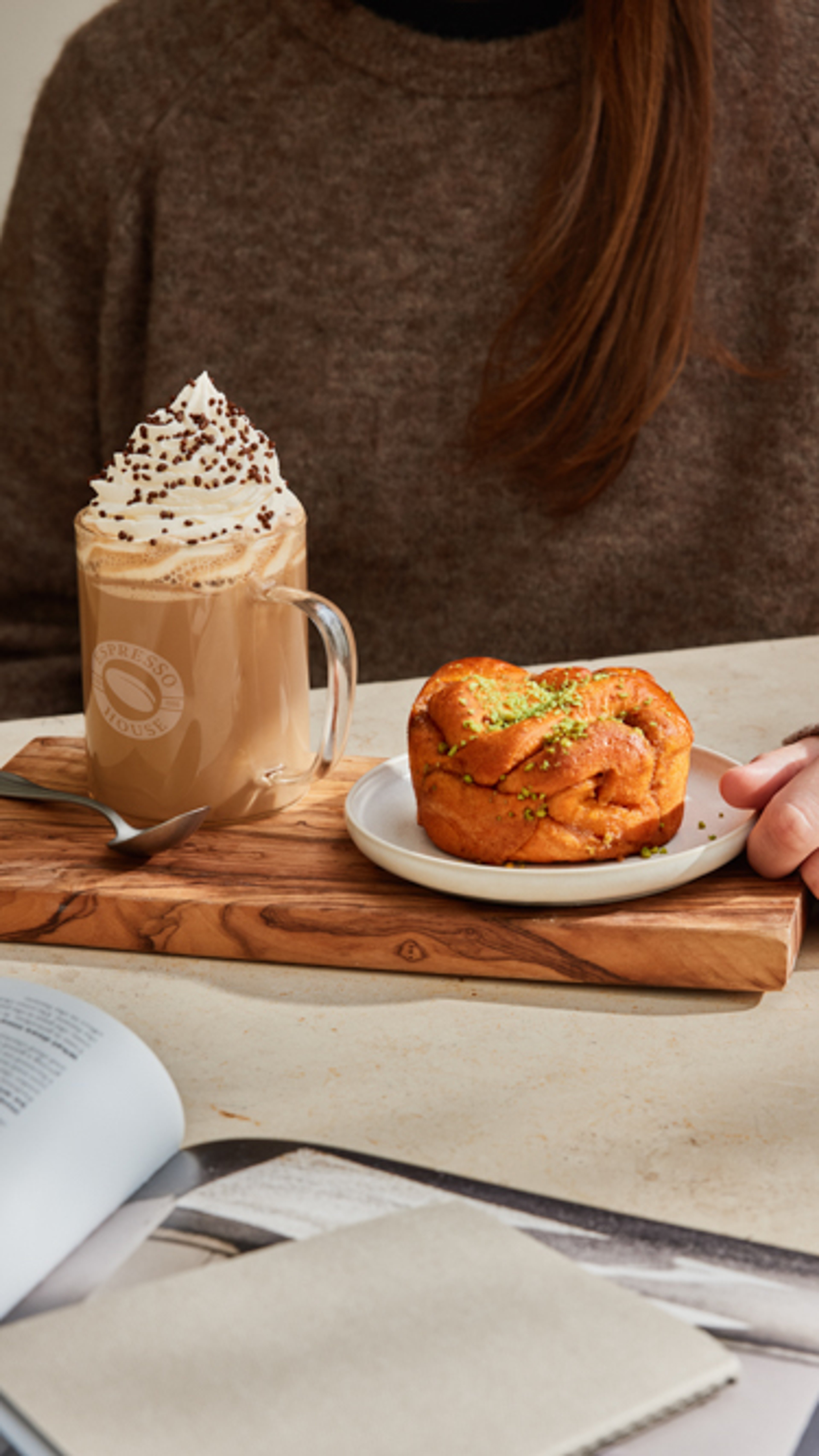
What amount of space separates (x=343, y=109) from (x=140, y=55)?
285mm

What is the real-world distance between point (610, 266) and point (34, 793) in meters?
0.94

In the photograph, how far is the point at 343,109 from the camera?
1.59 m

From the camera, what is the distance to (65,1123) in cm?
53

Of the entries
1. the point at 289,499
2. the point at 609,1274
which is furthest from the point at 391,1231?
the point at 289,499

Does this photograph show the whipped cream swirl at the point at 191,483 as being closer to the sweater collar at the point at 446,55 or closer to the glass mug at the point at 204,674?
the glass mug at the point at 204,674

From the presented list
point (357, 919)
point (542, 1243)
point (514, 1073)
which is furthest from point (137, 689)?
point (542, 1243)

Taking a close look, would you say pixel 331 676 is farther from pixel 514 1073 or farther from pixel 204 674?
pixel 514 1073

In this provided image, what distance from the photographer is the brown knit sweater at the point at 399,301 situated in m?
1.58

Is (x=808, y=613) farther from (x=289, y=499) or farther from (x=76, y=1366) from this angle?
(x=76, y=1366)

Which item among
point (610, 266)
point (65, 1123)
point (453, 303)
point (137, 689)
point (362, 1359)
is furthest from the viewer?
point (453, 303)

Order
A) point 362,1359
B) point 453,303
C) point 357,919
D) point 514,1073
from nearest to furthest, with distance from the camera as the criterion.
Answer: point 362,1359 → point 514,1073 → point 357,919 → point 453,303

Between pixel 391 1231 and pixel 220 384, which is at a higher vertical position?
pixel 220 384

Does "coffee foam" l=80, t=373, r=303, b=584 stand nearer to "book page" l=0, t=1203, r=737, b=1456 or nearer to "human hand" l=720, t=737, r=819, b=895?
"human hand" l=720, t=737, r=819, b=895

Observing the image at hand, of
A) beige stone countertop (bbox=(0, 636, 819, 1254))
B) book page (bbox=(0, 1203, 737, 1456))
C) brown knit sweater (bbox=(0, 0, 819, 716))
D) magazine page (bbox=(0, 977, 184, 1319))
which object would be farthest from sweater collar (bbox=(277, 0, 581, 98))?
book page (bbox=(0, 1203, 737, 1456))
